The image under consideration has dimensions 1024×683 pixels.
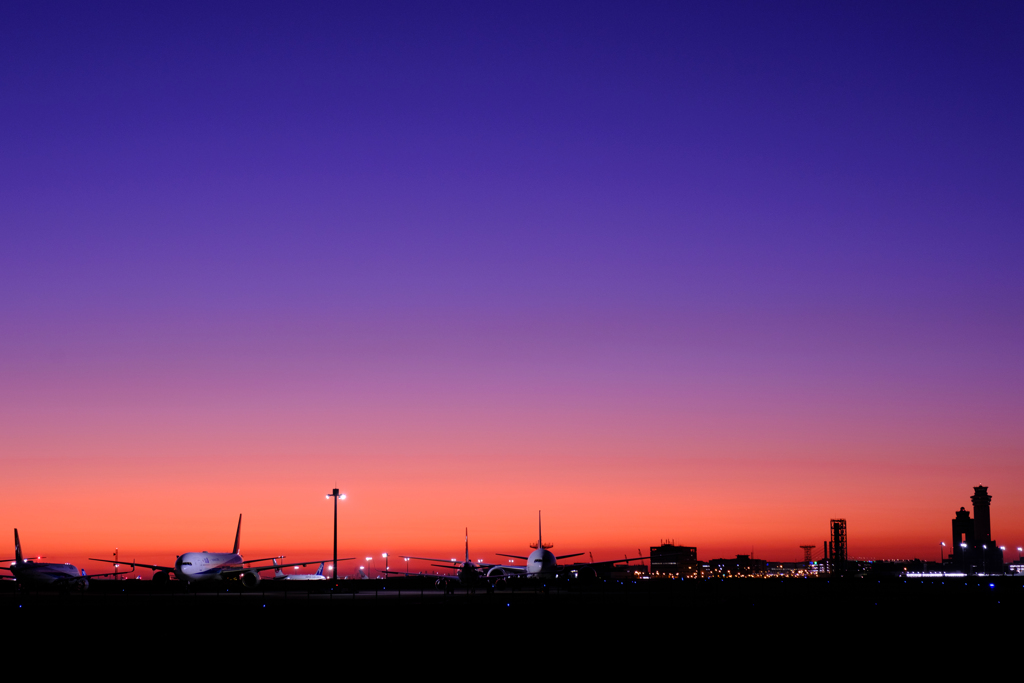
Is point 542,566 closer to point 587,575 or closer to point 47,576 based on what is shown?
point 587,575

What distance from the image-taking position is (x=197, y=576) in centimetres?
10444

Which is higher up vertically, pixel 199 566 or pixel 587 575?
pixel 199 566

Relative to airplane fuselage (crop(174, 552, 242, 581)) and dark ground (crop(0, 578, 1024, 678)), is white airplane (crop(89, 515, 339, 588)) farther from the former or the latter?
dark ground (crop(0, 578, 1024, 678))

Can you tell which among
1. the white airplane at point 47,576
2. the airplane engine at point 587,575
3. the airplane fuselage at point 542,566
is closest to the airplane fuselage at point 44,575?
the white airplane at point 47,576

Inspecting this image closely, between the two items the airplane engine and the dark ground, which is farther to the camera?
the airplane engine

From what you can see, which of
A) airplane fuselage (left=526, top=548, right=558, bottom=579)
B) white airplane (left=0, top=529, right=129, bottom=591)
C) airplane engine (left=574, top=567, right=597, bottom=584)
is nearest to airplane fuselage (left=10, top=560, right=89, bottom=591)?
white airplane (left=0, top=529, right=129, bottom=591)

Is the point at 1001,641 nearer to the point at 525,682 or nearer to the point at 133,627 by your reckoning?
the point at 525,682

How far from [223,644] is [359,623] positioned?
37.9ft

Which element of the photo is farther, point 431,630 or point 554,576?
point 554,576

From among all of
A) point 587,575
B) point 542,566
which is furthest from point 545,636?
point 587,575

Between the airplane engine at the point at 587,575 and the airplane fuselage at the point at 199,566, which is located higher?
the airplane fuselage at the point at 199,566

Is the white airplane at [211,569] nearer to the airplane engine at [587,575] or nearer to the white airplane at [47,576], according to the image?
the white airplane at [47,576]

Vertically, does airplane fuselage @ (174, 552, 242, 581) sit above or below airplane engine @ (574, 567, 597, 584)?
above

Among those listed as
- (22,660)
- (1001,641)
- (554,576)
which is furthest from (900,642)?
(554,576)
